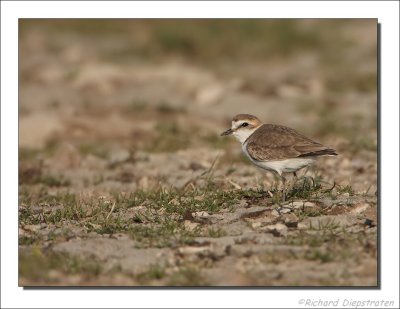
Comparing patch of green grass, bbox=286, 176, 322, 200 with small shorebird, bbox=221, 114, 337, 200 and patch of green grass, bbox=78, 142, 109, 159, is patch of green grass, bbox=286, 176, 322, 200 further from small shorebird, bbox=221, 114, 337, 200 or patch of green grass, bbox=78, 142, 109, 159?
patch of green grass, bbox=78, 142, 109, 159

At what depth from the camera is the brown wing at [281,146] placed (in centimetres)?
802

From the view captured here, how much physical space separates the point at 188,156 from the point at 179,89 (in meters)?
6.53

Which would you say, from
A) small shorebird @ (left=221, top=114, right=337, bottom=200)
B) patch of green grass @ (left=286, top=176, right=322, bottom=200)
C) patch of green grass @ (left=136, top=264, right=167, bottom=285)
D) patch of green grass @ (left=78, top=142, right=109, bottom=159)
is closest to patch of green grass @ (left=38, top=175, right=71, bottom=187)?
patch of green grass @ (left=78, top=142, right=109, bottom=159)

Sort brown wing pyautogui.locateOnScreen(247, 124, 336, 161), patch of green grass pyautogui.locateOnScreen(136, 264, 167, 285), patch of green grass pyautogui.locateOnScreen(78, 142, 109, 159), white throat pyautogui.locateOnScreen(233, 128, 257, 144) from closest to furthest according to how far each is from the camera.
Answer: patch of green grass pyautogui.locateOnScreen(136, 264, 167, 285)
brown wing pyautogui.locateOnScreen(247, 124, 336, 161)
white throat pyautogui.locateOnScreen(233, 128, 257, 144)
patch of green grass pyautogui.locateOnScreen(78, 142, 109, 159)

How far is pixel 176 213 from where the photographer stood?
803cm

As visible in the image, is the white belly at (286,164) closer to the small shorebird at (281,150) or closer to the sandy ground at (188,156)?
the small shorebird at (281,150)

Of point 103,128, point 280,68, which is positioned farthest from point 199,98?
point 280,68

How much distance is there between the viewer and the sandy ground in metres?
6.70

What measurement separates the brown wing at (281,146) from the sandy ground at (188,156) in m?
0.43

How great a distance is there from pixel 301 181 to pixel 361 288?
299 centimetres

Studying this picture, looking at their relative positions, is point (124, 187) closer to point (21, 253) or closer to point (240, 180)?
point (240, 180)

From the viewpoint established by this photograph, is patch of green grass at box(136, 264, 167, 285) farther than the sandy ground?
No

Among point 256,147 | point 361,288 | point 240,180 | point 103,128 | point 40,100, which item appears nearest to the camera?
point 361,288

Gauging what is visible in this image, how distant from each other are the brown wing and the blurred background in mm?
1750
